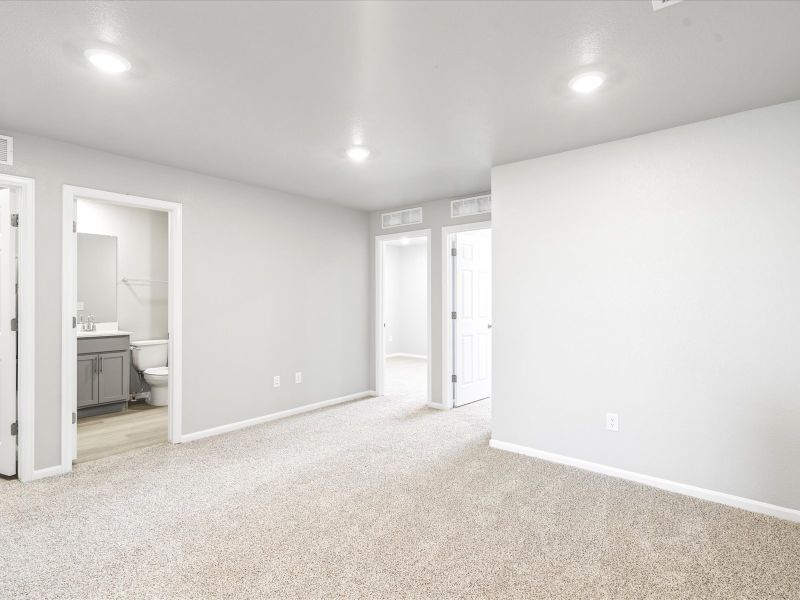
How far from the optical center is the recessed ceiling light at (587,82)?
2.19 metres

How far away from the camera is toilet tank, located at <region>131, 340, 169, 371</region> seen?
5.14m

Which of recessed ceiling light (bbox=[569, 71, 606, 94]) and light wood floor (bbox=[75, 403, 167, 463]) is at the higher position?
recessed ceiling light (bbox=[569, 71, 606, 94])

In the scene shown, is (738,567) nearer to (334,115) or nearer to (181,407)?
(334,115)

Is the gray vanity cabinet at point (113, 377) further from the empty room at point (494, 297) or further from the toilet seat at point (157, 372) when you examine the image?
the toilet seat at point (157, 372)

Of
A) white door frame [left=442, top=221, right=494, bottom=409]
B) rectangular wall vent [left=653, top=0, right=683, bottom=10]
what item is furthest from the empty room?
white door frame [left=442, top=221, right=494, bottom=409]

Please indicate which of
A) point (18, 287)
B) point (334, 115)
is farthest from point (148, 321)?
point (334, 115)

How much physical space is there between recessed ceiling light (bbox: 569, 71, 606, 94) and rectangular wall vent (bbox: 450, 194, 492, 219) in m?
2.19

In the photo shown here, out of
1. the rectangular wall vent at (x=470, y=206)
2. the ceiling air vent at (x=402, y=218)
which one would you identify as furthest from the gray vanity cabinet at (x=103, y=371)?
the rectangular wall vent at (x=470, y=206)

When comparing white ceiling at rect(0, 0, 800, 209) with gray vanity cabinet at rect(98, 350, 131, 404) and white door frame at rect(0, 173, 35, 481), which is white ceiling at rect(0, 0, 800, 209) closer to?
white door frame at rect(0, 173, 35, 481)

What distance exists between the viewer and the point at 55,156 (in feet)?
10.1

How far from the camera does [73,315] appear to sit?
126 inches

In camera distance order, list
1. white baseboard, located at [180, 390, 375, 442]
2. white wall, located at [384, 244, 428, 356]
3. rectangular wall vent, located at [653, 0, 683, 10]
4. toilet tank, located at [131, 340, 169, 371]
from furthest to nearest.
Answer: white wall, located at [384, 244, 428, 356]
toilet tank, located at [131, 340, 169, 371]
white baseboard, located at [180, 390, 375, 442]
rectangular wall vent, located at [653, 0, 683, 10]

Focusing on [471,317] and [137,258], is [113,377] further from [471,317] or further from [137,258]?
[471,317]

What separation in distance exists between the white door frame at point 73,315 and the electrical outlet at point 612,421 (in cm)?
348
